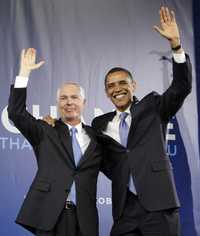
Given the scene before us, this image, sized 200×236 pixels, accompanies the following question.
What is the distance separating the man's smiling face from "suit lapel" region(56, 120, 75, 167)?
31 centimetres

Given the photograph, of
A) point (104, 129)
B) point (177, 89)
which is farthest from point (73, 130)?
point (177, 89)

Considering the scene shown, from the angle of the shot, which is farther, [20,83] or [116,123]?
[116,123]

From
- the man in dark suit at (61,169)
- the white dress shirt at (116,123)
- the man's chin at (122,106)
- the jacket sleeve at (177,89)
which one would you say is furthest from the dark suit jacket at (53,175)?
the jacket sleeve at (177,89)

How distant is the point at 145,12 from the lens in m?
3.93

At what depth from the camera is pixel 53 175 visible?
249cm

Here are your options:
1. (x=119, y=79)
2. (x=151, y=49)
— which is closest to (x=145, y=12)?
(x=151, y=49)

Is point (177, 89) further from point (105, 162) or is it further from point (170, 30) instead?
point (105, 162)

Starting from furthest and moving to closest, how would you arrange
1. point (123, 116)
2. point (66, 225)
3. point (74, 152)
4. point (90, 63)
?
point (90, 63)
point (123, 116)
point (74, 152)
point (66, 225)

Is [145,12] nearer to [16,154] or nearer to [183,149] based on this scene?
[183,149]

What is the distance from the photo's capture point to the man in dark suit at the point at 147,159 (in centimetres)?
247

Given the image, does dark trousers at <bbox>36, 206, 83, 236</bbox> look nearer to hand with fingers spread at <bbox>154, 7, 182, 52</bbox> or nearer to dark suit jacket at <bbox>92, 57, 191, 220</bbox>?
dark suit jacket at <bbox>92, 57, 191, 220</bbox>

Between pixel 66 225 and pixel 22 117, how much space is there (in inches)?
22.8

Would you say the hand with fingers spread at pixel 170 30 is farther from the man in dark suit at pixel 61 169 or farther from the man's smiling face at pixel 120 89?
the man in dark suit at pixel 61 169

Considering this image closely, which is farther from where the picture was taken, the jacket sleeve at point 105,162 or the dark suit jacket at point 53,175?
the jacket sleeve at point 105,162
